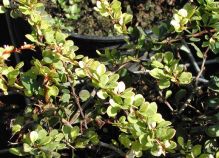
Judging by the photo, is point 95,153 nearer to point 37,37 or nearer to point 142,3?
point 37,37

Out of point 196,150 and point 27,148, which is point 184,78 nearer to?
point 196,150

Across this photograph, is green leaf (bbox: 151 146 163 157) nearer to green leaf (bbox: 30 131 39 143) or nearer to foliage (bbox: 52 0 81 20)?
green leaf (bbox: 30 131 39 143)

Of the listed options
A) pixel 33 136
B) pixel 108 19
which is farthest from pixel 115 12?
pixel 108 19

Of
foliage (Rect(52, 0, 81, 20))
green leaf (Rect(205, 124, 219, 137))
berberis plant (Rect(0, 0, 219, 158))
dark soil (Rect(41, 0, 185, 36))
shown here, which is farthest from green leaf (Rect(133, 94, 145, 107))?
foliage (Rect(52, 0, 81, 20))

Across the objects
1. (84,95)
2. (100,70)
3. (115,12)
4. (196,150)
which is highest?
(115,12)

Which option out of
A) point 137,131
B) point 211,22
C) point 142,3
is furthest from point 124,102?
point 142,3

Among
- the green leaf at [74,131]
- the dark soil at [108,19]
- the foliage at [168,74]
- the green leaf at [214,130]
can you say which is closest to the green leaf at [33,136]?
the green leaf at [74,131]
